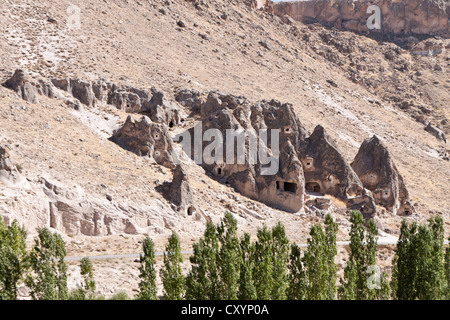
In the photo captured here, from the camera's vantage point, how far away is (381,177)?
43.0m

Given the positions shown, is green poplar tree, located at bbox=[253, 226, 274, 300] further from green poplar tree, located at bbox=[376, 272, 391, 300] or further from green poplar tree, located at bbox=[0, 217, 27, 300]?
green poplar tree, located at bbox=[0, 217, 27, 300]

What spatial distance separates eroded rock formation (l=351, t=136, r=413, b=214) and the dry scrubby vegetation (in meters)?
15.9

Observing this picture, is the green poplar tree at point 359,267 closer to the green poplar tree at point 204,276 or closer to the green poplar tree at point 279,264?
the green poplar tree at point 279,264

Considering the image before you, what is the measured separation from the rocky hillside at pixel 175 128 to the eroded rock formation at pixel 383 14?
29.8 meters

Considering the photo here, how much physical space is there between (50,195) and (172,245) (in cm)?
863

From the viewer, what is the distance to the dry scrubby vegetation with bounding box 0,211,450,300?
20.1m

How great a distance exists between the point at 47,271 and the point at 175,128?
25727 mm

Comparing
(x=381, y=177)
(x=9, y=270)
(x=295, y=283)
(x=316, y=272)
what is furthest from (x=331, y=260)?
(x=381, y=177)

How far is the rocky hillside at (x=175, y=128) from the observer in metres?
28.9

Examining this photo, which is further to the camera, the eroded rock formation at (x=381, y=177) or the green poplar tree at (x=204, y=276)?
the eroded rock formation at (x=381, y=177)

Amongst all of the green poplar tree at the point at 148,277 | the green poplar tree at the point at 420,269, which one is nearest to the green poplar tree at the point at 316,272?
the green poplar tree at the point at 420,269

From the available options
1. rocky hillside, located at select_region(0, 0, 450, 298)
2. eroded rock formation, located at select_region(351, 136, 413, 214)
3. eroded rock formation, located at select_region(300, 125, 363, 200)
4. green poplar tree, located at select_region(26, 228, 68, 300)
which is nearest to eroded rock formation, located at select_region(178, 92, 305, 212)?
rocky hillside, located at select_region(0, 0, 450, 298)
